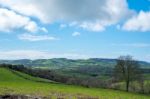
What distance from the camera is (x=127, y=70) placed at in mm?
82312

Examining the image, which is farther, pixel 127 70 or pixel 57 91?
pixel 127 70

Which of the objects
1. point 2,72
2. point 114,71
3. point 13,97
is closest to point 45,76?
point 2,72

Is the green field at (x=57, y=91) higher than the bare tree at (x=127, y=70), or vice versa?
the bare tree at (x=127, y=70)

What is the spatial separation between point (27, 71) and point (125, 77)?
125 ft

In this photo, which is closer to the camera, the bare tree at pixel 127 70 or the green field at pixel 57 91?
the green field at pixel 57 91

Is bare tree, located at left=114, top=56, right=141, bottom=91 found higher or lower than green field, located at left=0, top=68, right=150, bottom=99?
higher

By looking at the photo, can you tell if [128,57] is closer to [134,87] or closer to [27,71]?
[134,87]

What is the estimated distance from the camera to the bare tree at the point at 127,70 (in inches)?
3221

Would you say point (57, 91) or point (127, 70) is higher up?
point (127, 70)

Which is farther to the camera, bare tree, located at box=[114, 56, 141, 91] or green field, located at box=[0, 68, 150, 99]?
bare tree, located at box=[114, 56, 141, 91]

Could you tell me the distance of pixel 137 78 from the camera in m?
82.2

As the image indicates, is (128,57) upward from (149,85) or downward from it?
upward

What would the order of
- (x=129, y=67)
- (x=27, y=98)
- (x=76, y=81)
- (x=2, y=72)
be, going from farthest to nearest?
1. (x=76, y=81)
2. (x=2, y=72)
3. (x=129, y=67)
4. (x=27, y=98)

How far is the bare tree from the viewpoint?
81812mm
